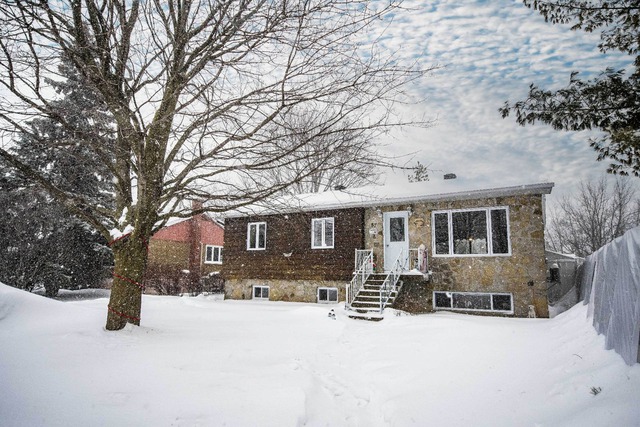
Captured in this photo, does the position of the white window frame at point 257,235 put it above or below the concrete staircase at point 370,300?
above

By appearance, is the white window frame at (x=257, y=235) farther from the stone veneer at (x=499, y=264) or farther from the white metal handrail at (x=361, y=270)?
the stone veneer at (x=499, y=264)

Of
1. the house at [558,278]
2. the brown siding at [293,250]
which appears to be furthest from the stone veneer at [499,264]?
the house at [558,278]

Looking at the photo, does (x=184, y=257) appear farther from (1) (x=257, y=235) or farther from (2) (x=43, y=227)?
(1) (x=257, y=235)

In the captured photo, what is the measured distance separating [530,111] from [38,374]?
8.41 meters

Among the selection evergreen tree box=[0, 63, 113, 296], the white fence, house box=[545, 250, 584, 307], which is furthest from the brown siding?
house box=[545, 250, 584, 307]

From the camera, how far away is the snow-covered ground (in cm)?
314

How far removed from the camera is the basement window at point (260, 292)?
16344 mm

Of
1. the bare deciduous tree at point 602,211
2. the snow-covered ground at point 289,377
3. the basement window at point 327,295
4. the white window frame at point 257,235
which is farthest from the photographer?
the bare deciduous tree at point 602,211

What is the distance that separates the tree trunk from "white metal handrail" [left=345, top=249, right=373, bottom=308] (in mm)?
7450

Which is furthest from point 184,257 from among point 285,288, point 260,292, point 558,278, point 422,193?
point 558,278

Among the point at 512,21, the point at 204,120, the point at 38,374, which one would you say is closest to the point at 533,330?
the point at 512,21

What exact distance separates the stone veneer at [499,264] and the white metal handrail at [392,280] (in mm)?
670

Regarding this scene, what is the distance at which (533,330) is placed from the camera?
7648 mm

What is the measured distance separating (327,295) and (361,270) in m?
2.48
